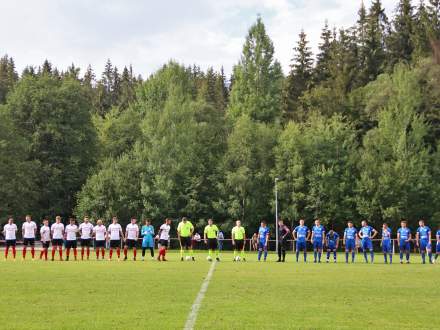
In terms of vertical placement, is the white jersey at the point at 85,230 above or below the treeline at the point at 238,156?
below

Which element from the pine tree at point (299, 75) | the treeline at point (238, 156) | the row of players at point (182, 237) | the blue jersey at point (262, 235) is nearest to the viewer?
the row of players at point (182, 237)

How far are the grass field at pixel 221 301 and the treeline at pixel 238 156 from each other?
42.6 meters

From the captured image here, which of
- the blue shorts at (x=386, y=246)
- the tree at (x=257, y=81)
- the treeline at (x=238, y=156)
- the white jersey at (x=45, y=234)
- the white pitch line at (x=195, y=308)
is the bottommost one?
the white pitch line at (x=195, y=308)

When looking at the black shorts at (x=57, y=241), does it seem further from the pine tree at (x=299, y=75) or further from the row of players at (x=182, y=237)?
the pine tree at (x=299, y=75)

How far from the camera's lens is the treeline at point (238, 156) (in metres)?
62.7

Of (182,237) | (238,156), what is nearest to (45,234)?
(182,237)

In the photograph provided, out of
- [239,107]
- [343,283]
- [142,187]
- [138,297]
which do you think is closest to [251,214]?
[142,187]

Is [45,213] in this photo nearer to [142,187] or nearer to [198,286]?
[142,187]

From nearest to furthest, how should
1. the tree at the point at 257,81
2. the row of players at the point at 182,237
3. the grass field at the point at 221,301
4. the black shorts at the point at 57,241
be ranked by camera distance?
the grass field at the point at 221,301 → the row of players at the point at 182,237 → the black shorts at the point at 57,241 → the tree at the point at 257,81

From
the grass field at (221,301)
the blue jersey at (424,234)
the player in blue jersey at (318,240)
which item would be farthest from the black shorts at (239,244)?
the grass field at (221,301)

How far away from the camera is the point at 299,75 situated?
88625 millimetres

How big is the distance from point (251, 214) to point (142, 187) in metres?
10.8

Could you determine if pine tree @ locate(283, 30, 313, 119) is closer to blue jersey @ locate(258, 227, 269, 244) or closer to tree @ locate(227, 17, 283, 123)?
tree @ locate(227, 17, 283, 123)

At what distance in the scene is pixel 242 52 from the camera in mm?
76562
